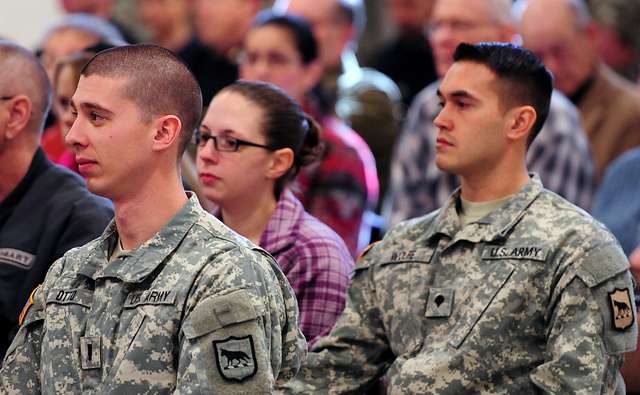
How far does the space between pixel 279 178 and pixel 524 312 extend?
94 centimetres

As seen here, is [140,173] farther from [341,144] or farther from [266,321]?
[341,144]

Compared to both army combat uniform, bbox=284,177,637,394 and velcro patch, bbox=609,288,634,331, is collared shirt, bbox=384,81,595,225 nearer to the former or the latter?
army combat uniform, bbox=284,177,637,394

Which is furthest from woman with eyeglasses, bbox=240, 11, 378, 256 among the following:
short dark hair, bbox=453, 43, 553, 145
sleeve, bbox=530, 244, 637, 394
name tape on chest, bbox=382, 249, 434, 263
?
sleeve, bbox=530, 244, 637, 394

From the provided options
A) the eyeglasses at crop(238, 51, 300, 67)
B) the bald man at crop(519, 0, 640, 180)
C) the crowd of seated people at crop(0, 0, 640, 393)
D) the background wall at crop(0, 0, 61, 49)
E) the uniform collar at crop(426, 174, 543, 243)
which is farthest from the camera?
the background wall at crop(0, 0, 61, 49)

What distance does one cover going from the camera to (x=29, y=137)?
11.6ft

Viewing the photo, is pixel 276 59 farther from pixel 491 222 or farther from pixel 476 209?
pixel 491 222

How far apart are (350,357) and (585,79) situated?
223cm

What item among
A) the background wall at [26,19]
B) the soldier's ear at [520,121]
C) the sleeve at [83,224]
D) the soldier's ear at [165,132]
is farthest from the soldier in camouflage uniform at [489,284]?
the background wall at [26,19]

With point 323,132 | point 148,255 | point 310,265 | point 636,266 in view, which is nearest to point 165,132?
point 148,255

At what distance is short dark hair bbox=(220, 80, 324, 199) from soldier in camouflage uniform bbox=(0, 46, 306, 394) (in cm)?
90

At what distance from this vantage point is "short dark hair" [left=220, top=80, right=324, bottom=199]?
3.62m

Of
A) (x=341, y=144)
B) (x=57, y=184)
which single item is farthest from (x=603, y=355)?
(x=341, y=144)

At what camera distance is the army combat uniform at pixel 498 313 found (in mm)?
2928

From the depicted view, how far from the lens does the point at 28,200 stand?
136 inches
